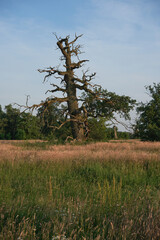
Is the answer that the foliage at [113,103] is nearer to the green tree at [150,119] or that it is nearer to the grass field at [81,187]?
the green tree at [150,119]

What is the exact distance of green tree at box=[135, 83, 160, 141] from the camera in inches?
767

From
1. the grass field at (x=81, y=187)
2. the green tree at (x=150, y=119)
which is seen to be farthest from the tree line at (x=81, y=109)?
the grass field at (x=81, y=187)

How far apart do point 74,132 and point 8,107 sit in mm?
49851

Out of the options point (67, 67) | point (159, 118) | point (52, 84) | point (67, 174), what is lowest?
point (67, 174)

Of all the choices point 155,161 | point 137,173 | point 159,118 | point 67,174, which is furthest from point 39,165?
point 159,118

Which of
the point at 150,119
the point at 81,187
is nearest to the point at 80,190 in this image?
the point at 81,187

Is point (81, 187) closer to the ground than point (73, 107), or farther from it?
closer to the ground

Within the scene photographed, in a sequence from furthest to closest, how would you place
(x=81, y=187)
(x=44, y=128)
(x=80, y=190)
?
(x=44, y=128), (x=81, y=187), (x=80, y=190)

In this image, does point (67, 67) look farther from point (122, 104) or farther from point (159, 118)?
point (159, 118)

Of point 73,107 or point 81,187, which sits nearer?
point 81,187

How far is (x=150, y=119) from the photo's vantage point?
19.8 meters

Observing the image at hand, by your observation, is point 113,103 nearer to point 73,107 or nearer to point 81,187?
point 73,107

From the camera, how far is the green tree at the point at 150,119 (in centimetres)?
1948

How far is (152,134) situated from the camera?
20.3 metres
